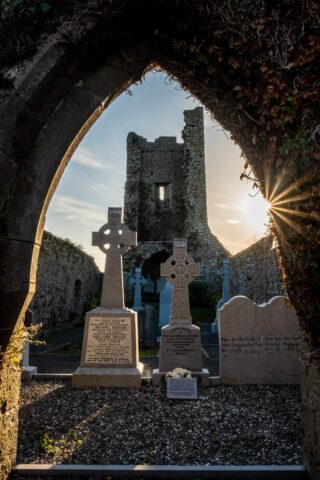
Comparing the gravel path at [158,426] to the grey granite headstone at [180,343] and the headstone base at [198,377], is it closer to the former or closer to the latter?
the headstone base at [198,377]

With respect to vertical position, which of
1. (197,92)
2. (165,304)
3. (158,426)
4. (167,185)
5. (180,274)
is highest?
(167,185)

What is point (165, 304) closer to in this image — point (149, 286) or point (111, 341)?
point (111, 341)

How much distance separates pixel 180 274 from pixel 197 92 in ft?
15.6

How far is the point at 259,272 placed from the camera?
1145cm

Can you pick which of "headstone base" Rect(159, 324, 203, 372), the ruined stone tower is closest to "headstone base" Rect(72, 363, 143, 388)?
"headstone base" Rect(159, 324, 203, 372)

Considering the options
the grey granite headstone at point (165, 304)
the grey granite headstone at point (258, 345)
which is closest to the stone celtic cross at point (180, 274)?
the grey granite headstone at point (258, 345)

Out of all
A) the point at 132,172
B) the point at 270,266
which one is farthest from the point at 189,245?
the point at 270,266

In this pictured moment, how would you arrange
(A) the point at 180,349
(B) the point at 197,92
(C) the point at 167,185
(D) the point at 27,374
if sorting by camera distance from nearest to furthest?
(B) the point at 197,92
(D) the point at 27,374
(A) the point at 180,349
(C) the point at 167,185

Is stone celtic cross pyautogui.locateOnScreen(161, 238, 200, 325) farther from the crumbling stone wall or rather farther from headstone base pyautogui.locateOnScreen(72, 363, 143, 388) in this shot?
the crumbling stone wall

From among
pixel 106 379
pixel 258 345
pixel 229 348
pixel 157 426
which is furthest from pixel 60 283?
pixel 157 426

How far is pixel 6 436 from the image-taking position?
7.42 feet

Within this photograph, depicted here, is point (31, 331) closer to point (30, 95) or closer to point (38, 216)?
point (38, 216)

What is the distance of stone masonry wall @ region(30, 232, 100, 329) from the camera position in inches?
447

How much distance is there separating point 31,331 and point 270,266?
29.3 feet
